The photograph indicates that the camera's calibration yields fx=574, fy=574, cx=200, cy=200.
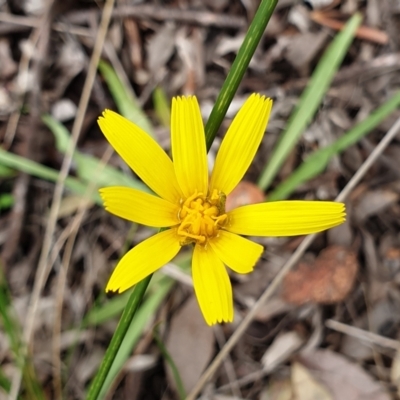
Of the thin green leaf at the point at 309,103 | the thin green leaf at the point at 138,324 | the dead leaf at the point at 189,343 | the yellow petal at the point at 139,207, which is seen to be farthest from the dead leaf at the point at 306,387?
the yellow petal at the point at 139,207

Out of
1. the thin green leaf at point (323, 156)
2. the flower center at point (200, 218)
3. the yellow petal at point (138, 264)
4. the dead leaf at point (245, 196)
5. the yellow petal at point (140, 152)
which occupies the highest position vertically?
the thin green leaf at point (323, 156)

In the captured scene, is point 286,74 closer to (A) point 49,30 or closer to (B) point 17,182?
(A) point 49,30

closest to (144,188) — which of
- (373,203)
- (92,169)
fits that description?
(92,169)

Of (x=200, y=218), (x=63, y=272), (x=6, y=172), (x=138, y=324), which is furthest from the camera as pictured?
(x=6, y=172)

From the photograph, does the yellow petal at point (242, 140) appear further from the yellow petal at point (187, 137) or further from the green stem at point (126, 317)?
the green stem at point (126, 317)

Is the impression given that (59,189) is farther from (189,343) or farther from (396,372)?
(396,372)

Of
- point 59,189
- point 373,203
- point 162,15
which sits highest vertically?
point 162,15

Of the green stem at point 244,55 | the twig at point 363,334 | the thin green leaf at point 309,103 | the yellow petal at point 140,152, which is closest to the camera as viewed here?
the green stem at point 244,55

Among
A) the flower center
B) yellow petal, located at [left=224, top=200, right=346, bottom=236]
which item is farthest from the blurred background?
yellow petal, located at [left=224, top=200, right=346, bottom=236]
